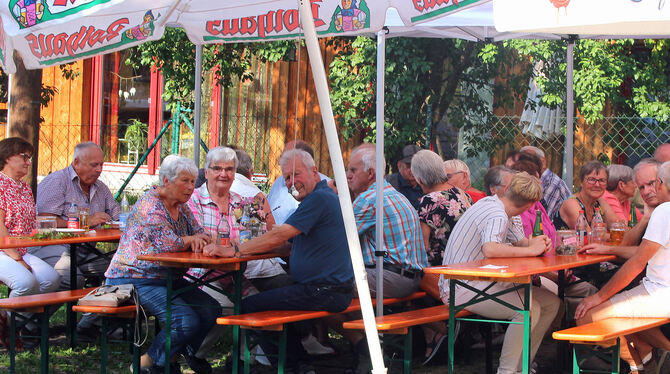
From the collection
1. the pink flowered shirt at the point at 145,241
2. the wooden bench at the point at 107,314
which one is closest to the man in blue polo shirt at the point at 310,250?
the pink flowered shirt at the point at 145,241

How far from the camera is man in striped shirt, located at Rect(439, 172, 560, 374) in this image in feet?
17.8

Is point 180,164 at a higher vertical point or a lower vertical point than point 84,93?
lower

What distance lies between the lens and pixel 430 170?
20.7 ft

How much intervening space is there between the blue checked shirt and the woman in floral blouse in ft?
5.65

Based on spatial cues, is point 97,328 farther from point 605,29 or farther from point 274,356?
point 605,29

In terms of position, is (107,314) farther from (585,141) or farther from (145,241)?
(585,141)

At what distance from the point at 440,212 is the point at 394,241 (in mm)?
513

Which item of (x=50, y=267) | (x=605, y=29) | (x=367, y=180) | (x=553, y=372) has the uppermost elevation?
(x=605, y=29)

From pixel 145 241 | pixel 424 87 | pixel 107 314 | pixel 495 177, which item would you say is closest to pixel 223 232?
pixel 145 241

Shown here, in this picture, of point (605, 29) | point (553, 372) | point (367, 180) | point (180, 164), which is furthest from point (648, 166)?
point (180, 164)

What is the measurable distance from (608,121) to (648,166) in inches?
181

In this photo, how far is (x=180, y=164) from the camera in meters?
5.60

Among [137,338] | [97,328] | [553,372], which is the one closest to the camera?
[137,338]

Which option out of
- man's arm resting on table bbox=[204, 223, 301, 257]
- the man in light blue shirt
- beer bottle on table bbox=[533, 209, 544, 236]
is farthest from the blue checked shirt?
man's arm resting on table bbox=[204, 223, 301, 257]
